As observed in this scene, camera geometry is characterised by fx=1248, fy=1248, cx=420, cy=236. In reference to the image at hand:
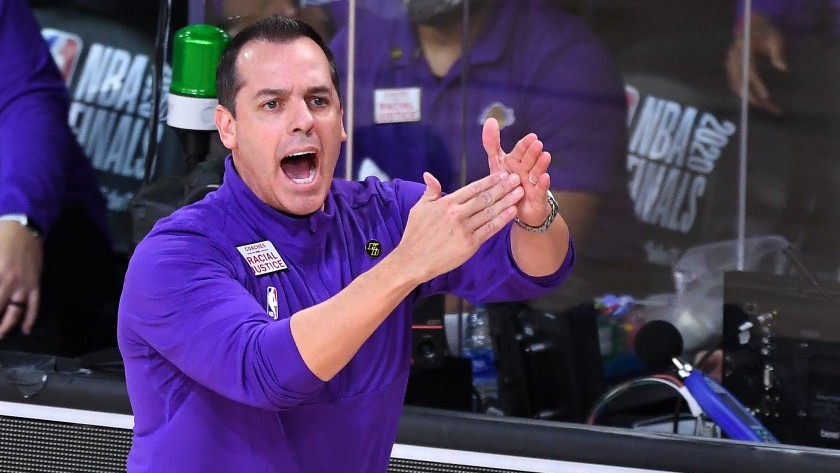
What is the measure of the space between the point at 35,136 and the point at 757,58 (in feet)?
7.62

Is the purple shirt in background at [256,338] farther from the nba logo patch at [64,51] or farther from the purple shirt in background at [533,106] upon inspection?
the nba logo patch at [64,51]

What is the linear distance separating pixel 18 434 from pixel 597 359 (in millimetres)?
Answer: 1698

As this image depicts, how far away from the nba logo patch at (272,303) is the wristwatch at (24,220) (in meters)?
2.27

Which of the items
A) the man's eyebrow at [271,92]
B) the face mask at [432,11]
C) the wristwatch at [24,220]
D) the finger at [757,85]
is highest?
the face mask at [432,11]

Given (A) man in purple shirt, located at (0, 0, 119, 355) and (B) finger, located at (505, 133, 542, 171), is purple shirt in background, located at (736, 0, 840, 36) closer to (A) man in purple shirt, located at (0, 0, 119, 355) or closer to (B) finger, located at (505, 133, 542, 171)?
(B) finger, located at (505, 133, 542, 171)

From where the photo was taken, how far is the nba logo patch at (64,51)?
437 cm

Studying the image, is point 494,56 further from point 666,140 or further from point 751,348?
point 751,348

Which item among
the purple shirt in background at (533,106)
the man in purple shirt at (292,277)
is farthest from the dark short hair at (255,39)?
the purple shirt in background at (533,106)

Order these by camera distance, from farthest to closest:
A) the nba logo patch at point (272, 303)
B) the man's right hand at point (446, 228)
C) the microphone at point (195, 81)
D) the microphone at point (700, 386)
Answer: the microphone at point (195, 81) < the microphone at point (700, 386) < the nba logo patch at point (272, 303) < the man's right hand at point (446, 228)

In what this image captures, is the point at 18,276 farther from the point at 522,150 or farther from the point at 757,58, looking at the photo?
the point at 522,150

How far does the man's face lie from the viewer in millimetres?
1937

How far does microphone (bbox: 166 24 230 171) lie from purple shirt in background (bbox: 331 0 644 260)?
595 millimetres

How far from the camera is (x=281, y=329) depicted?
1.67 metres

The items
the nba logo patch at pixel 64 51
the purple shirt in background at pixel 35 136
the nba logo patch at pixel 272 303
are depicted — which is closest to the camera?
the nba logo patch at pixel 272 303
